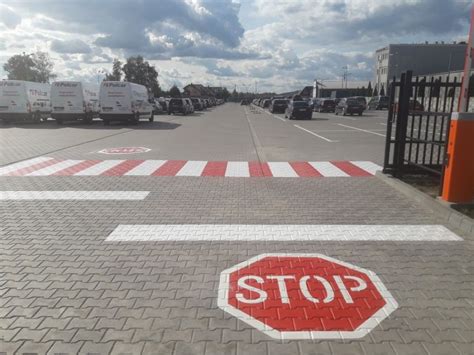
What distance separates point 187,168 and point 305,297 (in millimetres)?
6971

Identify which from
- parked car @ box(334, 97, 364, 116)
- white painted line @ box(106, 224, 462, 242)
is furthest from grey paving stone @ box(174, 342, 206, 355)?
parked car @ box(334, 97, 364, 116)

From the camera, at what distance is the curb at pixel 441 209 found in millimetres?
5505

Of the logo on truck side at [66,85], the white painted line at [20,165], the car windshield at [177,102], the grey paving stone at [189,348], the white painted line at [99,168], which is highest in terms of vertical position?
the logo on truck side at [66,85]

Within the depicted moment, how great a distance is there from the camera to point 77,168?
1025 cm

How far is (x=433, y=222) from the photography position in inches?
233

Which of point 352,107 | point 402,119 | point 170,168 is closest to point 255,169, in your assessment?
point 170,168

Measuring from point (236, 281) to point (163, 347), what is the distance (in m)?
1.18

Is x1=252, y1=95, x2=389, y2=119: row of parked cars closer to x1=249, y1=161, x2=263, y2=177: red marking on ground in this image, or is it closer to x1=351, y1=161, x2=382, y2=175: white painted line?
x1=351, y1=161, x2=382, y2=175: white painted line

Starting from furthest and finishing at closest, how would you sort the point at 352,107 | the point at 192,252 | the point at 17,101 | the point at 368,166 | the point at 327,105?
the point at 327,105 → the point at 352,107 → the point at 17,101 → the point at 368,166 → the point at 192,252

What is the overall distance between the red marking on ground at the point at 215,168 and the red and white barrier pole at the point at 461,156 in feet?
15.9

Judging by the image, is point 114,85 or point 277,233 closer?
point 277,233

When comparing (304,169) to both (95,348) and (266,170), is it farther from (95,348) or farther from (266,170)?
(95,348)

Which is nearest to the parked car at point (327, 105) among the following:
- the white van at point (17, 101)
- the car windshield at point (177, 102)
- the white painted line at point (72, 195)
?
the car windshield at point (177, 102)

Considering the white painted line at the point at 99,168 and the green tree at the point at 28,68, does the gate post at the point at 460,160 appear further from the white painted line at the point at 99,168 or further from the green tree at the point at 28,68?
the green tree at the point at 28,68
